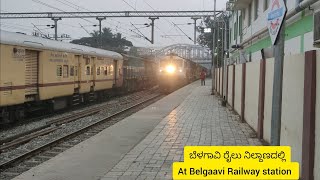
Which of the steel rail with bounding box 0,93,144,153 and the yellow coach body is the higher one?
the yellow coach body

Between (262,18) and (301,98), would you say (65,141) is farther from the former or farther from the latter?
(262,18)

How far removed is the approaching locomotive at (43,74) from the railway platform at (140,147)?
3629mm

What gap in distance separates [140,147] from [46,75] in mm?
8474

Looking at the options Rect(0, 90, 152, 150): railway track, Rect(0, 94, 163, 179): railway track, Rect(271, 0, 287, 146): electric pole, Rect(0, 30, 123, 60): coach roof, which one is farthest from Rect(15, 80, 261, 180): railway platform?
Rect(0, 30, 123, 60): coach roof

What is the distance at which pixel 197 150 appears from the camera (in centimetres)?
302

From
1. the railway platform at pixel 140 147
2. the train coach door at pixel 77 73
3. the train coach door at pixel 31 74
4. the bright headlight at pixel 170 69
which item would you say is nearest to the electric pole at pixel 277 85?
the railway platform at pixel 140 147

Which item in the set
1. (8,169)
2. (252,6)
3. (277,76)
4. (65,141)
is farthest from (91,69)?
(277,76)

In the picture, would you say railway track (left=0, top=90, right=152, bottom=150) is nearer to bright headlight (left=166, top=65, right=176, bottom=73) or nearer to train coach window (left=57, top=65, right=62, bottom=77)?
train coach window (left=57, top=65, right=62, bottom=77)

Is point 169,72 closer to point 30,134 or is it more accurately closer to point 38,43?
point 38,43

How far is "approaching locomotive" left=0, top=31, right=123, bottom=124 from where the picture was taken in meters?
14.0

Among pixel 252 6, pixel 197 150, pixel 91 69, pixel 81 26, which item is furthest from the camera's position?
pixel 81 26

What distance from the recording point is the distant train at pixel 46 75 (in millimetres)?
14000

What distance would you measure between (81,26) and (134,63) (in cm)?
851

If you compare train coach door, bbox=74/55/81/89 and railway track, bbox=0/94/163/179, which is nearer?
railway track, bbox=0/94/163/179
